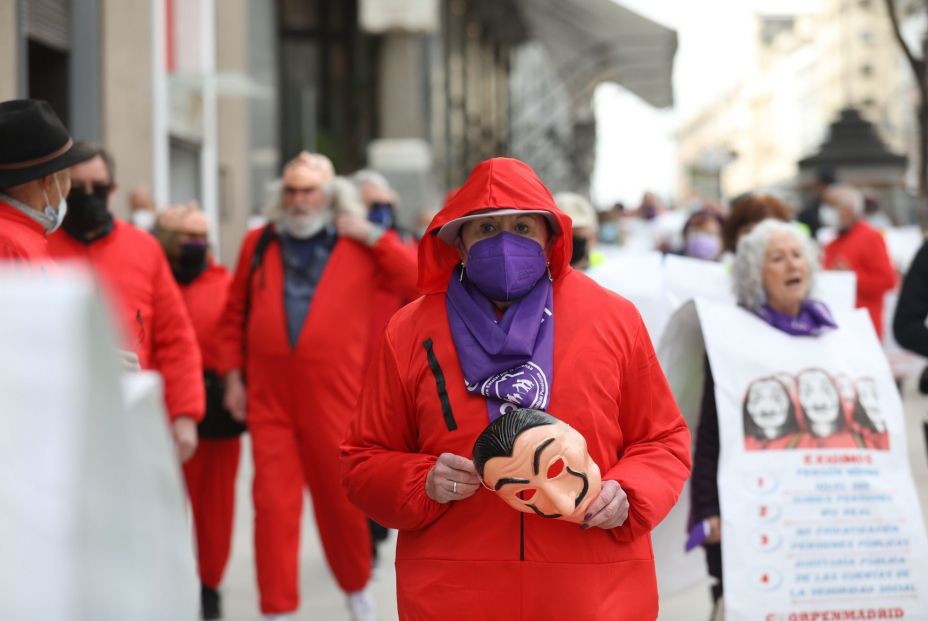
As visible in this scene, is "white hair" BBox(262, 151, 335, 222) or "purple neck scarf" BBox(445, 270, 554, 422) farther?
"white hair" BBox(262, 151, 335, 222)

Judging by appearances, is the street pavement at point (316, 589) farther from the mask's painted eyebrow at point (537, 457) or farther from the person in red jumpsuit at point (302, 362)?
the mask's painted eyebrow at point (537, 457)

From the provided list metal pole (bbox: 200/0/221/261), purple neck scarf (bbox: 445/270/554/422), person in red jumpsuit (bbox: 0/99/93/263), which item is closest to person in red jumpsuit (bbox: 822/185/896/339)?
metal pole (bbox: 200/0/221/261)

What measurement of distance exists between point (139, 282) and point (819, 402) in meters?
2.59

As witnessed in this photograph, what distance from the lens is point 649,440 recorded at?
3473mm

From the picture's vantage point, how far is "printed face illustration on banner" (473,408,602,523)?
2.96 metres

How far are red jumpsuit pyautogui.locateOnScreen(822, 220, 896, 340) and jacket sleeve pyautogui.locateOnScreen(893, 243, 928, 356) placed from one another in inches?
199

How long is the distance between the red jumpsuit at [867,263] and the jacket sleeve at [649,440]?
766 cm

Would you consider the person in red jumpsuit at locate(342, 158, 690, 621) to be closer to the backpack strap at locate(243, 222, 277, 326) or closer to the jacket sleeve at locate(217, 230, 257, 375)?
the backpack strap at locate(243, 222, 277, 326)

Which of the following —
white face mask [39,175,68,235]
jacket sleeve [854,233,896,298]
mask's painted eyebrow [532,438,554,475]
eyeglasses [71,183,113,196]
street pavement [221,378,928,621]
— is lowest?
street pavement [221,378,928,621]

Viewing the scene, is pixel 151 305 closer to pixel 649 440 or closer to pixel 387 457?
pixel 387 457

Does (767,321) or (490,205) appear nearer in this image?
(490,205)

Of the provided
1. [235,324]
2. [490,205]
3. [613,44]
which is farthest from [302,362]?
[613,44]


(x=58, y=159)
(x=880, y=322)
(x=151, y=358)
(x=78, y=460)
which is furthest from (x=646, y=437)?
(x=880, y=322)

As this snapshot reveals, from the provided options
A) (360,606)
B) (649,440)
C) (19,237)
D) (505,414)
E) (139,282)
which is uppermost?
(19,237)
